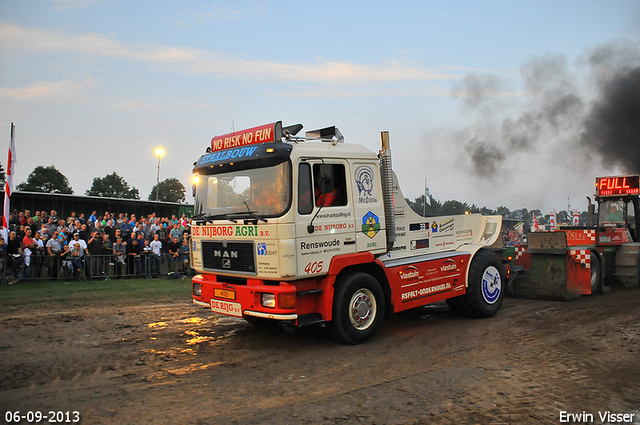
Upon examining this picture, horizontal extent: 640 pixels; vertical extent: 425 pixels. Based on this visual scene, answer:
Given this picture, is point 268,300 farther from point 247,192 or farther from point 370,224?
point 370,224

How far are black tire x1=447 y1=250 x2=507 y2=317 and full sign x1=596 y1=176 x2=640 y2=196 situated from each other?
6.80 metres

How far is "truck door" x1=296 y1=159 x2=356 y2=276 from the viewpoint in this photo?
6129 mm

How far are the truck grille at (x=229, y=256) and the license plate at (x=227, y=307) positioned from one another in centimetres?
48

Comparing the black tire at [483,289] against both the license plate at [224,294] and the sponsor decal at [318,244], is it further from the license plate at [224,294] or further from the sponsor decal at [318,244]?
the license plate at [224,294]

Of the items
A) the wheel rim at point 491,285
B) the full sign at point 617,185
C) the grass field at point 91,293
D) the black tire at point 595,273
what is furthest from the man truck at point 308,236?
the full sign at point 617,185

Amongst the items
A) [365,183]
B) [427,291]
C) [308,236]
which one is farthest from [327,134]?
[427,291]

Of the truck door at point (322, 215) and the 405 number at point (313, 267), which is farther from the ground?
the truck door at point (322, 215)

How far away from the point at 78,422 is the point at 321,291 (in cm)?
318

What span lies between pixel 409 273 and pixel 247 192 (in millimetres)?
2861

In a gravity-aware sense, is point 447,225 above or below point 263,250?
above

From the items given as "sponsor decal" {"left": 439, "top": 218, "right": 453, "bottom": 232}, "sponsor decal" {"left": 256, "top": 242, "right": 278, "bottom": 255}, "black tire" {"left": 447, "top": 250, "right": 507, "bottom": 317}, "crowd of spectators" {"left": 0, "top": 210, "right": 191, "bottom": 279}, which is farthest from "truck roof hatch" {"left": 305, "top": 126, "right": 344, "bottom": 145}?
"crowd of spectators" {"left": 0, "top": 210, "right": 191, "bottom": 279}

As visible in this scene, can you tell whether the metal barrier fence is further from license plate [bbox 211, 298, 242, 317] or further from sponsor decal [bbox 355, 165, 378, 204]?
sponsor decal [bbox 355, 165, 378, 204]

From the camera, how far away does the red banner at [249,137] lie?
6.38 meters

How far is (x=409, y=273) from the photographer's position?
289 inches
